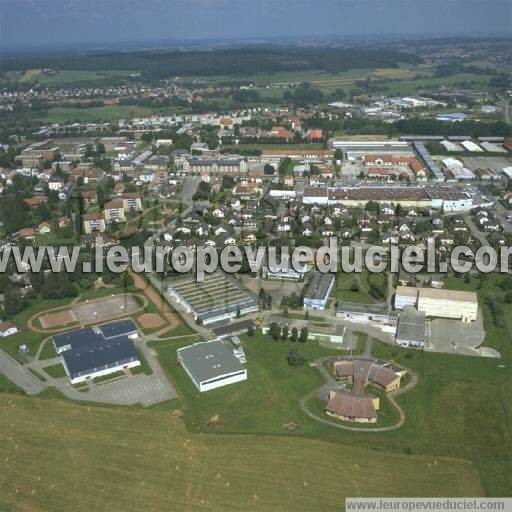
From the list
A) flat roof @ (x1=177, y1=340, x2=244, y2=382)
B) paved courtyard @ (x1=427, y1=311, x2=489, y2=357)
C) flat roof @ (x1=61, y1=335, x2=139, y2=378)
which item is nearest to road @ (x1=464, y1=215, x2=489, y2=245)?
paved courtyard @ (x1=427, y1=311, x2=489, y2=357)

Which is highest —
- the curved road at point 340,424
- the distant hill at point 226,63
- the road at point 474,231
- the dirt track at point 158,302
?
the distant hill at point 226,63

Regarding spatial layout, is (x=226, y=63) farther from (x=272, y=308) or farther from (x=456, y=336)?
(x=456, y=336)

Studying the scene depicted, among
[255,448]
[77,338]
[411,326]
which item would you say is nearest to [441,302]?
[411,326]

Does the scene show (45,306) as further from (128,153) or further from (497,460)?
(128,153)

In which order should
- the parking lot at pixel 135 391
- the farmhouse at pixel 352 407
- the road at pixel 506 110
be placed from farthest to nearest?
the road at pixel 506 110 → the parking lot at pixel 135 391 → the farmhouse at pixel 352 407

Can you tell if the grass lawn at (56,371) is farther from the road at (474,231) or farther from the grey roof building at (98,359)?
the road at (474,231)

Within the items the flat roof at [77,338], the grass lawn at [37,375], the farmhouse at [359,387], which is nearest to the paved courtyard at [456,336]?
the farmhouse at [359,387]

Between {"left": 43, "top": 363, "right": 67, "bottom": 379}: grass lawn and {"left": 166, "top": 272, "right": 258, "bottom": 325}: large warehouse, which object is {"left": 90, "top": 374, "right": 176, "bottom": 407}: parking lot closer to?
{"left": 43, "top": 363, "right": 67, "bottom": 379}: grass lawn

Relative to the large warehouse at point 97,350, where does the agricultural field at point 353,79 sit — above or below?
above
